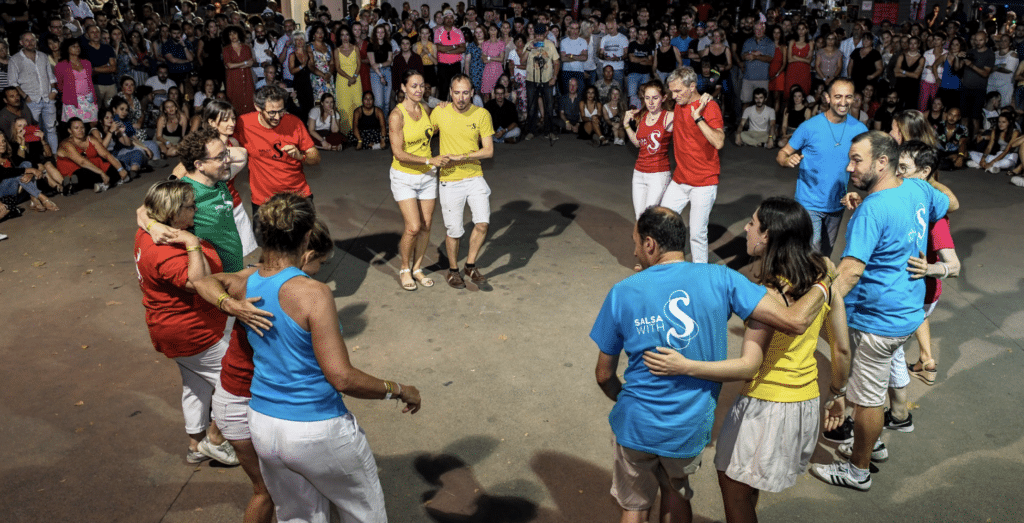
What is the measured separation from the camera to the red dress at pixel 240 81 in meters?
13.4

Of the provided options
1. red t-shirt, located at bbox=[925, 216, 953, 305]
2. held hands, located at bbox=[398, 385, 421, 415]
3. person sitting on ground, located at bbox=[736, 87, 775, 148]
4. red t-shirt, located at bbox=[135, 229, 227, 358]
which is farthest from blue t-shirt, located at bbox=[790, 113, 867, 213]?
person sitting on ground, located at bbox=[736, 87, 775, 148]

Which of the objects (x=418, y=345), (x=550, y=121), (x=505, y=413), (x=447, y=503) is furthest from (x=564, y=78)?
(x=447, y=503)

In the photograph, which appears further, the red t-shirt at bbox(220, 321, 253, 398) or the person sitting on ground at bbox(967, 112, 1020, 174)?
the person sitting on ground at bbox(967, 112, 1020, 174)

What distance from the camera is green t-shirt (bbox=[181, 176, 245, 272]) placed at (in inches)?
177

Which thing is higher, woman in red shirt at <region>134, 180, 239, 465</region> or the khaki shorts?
woman in red shirt at <region>134, 180, 239, 465</region>

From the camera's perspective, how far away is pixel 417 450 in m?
4.56

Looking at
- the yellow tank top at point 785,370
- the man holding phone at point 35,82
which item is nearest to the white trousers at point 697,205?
the yellow tank top at point 785,370

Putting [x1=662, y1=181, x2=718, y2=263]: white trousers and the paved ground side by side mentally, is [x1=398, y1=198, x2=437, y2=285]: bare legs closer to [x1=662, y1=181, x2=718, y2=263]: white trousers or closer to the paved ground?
the paved ground

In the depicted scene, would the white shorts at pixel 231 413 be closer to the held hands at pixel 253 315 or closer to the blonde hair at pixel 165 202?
the held hands at pixel 253 315

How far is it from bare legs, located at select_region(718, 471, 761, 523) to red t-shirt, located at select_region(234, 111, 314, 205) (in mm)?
4323

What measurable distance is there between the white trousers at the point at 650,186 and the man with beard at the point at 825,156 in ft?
3.96

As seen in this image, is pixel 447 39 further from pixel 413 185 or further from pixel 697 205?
pixel 697 205

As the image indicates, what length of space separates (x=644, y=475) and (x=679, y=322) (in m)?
0.69

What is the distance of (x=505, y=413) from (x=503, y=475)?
67cm
